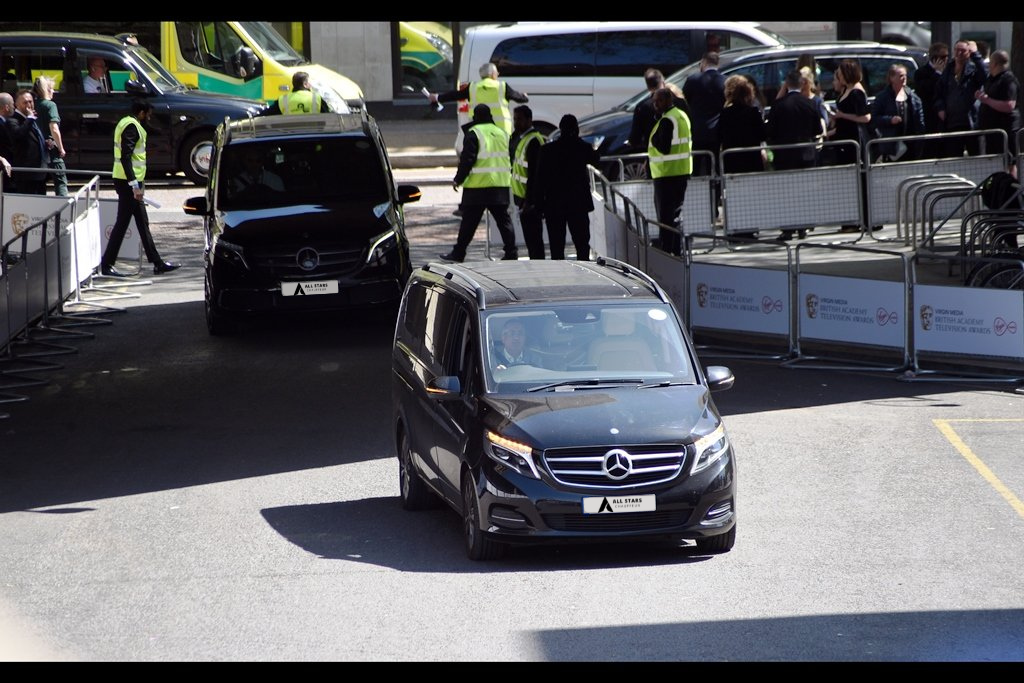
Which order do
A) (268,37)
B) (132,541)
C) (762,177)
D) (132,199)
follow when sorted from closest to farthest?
1. (132,541)
2. (132,199)
3. (762,177)
4. (268,37)

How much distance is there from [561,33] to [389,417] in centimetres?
1435

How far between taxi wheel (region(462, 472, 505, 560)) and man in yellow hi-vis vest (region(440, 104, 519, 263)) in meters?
9.46

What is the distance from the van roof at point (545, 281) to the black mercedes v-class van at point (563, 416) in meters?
0.02

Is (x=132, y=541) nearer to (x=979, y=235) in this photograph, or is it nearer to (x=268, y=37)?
(x=979, y=235)

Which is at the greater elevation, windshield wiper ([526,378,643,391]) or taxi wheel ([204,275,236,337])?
windshield wiper ([526,378,643,391])

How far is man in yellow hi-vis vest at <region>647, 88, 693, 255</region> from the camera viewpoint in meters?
18.7

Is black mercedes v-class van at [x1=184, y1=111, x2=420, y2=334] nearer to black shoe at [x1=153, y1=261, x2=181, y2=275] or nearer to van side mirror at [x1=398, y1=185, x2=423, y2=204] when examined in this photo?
van side mirror at [x1=398, y1=185, x2=423, y2=204]

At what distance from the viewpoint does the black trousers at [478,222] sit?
1916 centimetres

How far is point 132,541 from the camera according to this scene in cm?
1002

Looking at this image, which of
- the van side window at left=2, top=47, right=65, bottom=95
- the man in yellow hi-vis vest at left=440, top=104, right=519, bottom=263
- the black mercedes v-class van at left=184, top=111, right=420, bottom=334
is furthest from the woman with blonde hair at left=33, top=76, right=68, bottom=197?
the man in yellow hi-vis vest at left=440, top=104, right=519, bottom=263

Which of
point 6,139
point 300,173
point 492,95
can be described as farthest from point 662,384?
point 6,139

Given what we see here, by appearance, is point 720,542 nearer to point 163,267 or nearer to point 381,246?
point 381,246

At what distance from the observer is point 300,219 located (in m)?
16.5

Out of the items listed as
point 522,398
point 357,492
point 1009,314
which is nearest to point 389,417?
point 357,492
